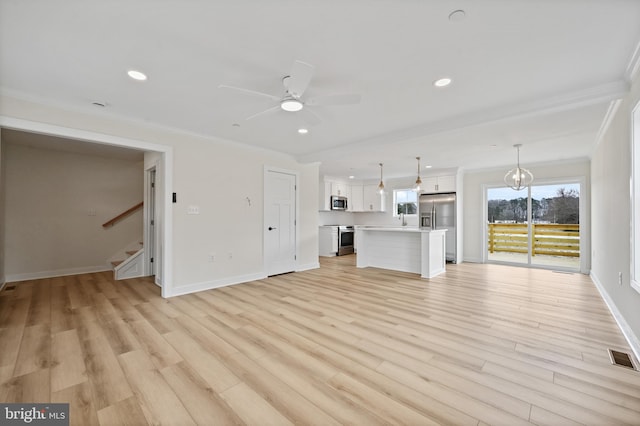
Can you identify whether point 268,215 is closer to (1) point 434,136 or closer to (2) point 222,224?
(2) point 222,224

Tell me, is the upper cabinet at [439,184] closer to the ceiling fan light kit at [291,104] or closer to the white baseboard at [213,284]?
the white baseboard at [213,284]

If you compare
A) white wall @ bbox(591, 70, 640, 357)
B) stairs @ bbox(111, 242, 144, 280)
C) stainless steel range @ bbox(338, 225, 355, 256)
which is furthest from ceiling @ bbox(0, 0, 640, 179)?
stainless steel range @ bbox(338, 225, 355, 256)

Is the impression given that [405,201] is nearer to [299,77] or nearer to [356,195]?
[356,195]

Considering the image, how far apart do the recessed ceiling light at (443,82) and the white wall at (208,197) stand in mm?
3384

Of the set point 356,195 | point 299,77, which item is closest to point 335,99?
point 299,77

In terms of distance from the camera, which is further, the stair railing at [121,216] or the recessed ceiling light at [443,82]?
the stair railing at [121,216]

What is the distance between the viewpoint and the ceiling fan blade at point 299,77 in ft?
6.42

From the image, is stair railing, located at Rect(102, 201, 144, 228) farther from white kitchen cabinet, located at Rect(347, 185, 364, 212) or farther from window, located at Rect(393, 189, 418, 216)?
window, located at Rect(393, 189, 418, 216)

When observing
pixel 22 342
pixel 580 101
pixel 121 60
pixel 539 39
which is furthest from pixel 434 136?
pixel 22 342

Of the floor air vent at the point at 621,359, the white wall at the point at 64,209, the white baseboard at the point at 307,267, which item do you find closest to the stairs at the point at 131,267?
the white wall at the point at 64,209

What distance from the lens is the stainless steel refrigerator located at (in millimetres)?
6926

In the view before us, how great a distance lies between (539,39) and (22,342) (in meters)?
5.11

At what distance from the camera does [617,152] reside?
3016 millimetres

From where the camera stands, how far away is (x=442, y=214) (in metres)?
7.16
